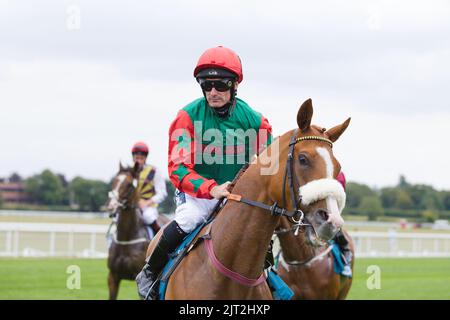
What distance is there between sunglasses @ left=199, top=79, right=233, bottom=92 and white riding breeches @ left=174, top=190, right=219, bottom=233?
79 cm

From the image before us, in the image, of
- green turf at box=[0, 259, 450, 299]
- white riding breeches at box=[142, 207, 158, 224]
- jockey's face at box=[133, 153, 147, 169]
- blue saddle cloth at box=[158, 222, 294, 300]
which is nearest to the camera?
Result: blue saddle cloth at box=[158, 222, 294, 300]

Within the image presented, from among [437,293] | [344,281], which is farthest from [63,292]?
[437,293]

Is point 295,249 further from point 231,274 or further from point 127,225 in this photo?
point 127,225

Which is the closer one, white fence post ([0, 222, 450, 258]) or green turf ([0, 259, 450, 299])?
green turf ([0, 259, 450, 299])

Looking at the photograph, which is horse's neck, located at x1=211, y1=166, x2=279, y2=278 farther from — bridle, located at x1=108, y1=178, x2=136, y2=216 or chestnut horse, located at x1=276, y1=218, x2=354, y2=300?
bridle, located at x1=108, y1=178, x2=136, y2=216

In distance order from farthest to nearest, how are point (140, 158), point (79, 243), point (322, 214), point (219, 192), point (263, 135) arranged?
point (79, 243) < point (140, 158) < point (263, 135) < point (219, 192) < point (322, 214)

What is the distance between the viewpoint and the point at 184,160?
189 inches

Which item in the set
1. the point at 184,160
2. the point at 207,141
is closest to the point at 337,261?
the point at 207,141

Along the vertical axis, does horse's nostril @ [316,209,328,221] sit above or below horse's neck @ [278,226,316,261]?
above

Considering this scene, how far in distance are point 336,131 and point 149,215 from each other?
305 inches

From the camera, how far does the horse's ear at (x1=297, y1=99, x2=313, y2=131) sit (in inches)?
160

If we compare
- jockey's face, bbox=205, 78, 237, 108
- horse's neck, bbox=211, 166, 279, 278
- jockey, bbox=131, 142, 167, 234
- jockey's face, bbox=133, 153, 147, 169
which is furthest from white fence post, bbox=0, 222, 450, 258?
horse's neck, bbox=211, 166, 279, 278
